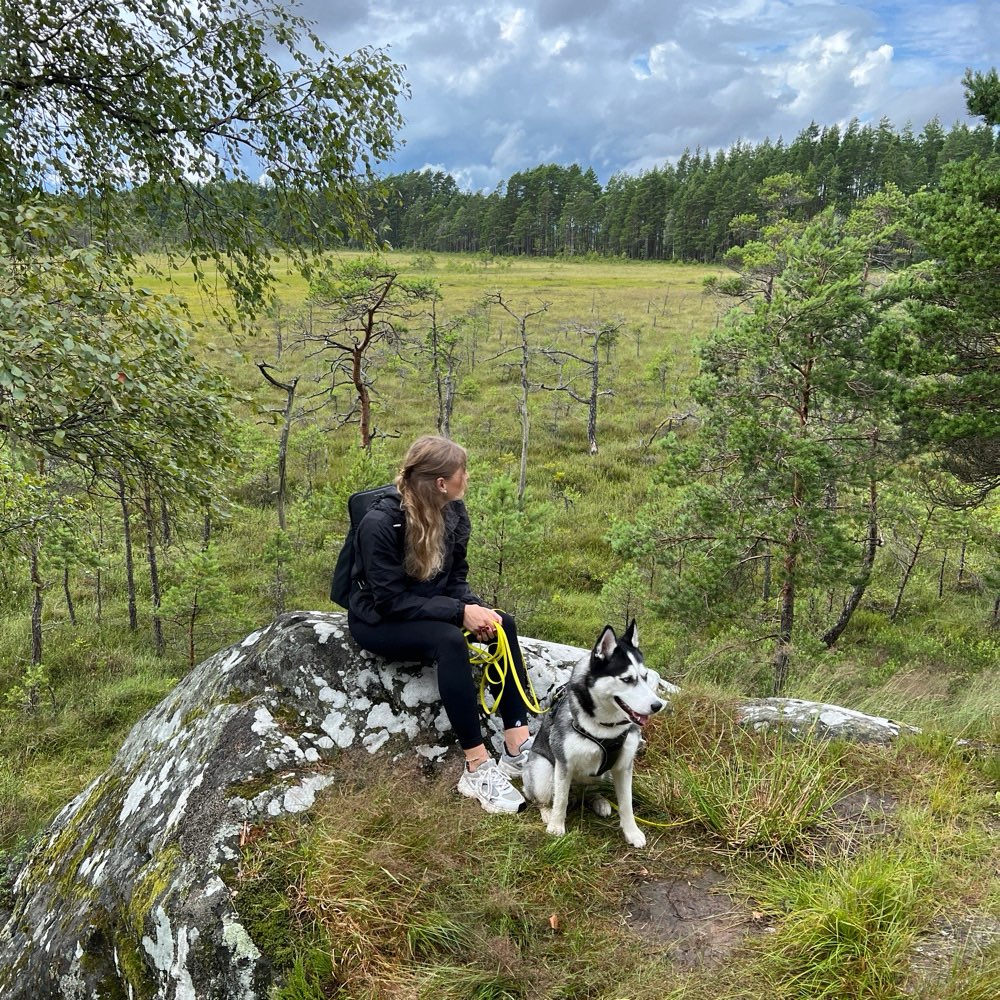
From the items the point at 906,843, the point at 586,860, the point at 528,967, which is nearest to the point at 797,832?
the point at 906,843

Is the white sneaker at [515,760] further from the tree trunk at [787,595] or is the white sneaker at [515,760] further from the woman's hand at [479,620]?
the tree trunk at [787,595]

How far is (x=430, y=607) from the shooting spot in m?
3.83

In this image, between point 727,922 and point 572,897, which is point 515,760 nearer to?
point 572,897

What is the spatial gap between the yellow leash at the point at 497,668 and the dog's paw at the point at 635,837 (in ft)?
2.86

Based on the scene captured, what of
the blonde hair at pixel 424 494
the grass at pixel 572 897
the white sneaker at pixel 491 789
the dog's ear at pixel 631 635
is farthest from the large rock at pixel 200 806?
the dog's ear at pixel 631 635

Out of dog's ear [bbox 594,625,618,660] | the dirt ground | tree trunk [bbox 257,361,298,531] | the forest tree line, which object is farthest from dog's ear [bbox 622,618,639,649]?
the forest tree line

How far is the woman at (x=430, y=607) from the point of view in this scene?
3.75m

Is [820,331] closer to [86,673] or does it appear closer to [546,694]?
[546,694]

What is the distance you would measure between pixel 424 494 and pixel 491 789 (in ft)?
5.81

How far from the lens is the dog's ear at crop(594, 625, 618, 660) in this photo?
10.9 ft

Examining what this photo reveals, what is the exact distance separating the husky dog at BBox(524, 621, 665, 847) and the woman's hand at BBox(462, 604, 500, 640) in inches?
23.2

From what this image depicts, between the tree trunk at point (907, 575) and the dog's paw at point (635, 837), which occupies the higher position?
the dog's paw at point (635, 837)

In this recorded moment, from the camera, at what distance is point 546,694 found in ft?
15.4

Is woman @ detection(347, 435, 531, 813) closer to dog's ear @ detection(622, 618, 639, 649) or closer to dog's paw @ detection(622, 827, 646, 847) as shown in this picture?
dog's paw @ detection(622, 827, 646, 847)
